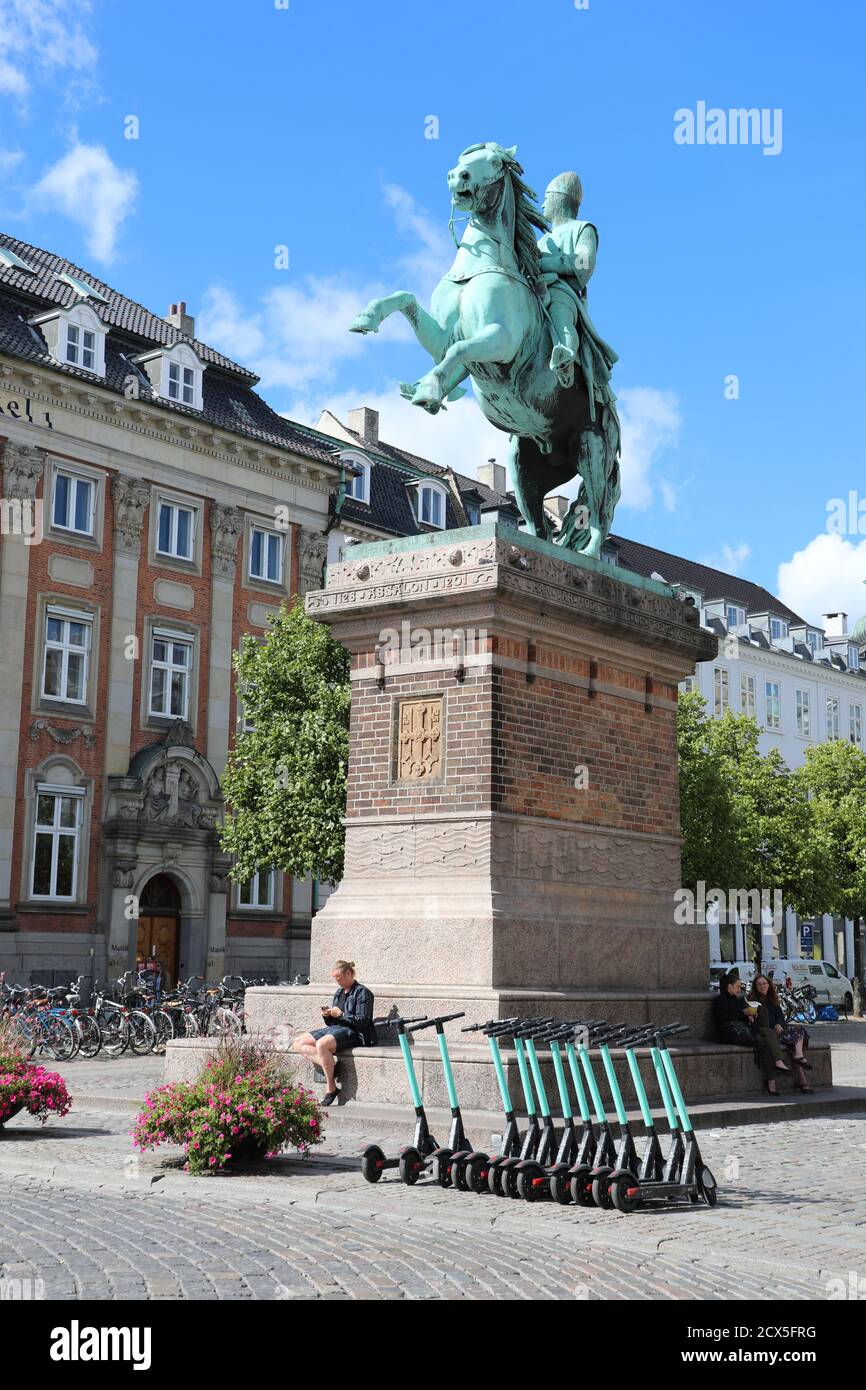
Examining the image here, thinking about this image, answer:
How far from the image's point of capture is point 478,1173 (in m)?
9.33

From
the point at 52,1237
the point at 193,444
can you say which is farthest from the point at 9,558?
the point at 52,1237

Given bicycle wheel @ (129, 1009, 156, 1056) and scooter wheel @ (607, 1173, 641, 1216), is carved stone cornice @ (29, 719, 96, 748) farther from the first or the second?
scooter wheel @ (607, 1173, 641, 1216)

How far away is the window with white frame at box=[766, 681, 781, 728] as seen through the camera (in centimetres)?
7300

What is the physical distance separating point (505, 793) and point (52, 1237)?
6207 millimetres

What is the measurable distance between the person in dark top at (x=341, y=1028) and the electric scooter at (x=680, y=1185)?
3.53 metres

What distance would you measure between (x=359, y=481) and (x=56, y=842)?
1760 cm

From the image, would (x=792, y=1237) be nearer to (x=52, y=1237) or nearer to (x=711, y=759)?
(x=52, y=1237)

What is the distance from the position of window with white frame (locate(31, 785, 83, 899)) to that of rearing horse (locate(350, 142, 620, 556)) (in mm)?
21760

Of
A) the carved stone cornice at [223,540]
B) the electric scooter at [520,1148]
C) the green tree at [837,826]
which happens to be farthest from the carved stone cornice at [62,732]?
the electric scooter at [520,1148]

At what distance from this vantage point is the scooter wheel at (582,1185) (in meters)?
8.92

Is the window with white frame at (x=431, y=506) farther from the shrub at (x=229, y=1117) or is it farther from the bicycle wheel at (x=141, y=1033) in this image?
the shrub at (x=229, y=1117)

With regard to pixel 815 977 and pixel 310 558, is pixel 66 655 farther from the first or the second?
pixel 815 977

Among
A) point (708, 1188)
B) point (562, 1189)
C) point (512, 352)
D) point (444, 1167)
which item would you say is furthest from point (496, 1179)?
point (512, 352)

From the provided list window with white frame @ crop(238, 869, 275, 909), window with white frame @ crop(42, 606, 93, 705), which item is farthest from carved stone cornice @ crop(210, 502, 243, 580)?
window with white frame @ crop(238, 869, 275, 909)
